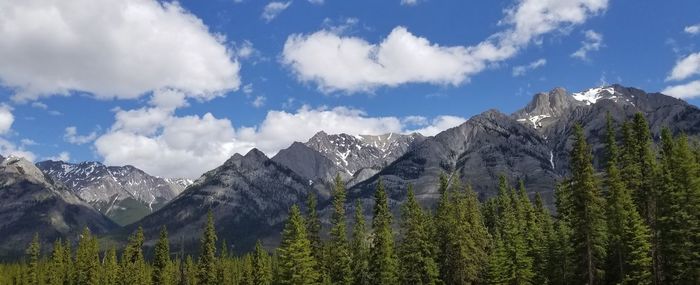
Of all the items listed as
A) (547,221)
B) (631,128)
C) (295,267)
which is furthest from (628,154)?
(295,267)

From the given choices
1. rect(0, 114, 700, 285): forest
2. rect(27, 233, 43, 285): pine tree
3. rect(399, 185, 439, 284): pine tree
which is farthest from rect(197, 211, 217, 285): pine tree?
rect(27, 233, 43, 285): pine tree

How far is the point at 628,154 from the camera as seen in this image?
223ft

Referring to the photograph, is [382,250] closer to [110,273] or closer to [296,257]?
[296,257]

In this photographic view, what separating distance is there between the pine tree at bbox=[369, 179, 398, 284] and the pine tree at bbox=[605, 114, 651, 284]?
25834 millimetres

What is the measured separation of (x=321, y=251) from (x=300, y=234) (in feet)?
29.2

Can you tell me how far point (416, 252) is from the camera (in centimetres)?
7288

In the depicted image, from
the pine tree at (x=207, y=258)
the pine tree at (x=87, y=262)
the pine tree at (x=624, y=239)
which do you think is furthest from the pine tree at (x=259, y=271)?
the pine tree at (x=624, y=239)

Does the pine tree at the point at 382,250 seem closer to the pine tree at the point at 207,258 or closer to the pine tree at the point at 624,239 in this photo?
the pine tree at the point at 624,239

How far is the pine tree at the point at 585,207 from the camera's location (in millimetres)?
57031

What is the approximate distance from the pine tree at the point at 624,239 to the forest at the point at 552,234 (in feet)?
0.44

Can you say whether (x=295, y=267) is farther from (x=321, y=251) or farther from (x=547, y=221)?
(x=547, y=221)

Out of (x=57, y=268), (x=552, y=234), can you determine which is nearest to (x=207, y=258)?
(x=57, y=268)

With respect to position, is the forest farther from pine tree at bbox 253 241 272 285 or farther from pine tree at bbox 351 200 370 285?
pine tree at bbox 253 241 272 285

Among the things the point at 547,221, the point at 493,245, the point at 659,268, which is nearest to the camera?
the point at 659,268
